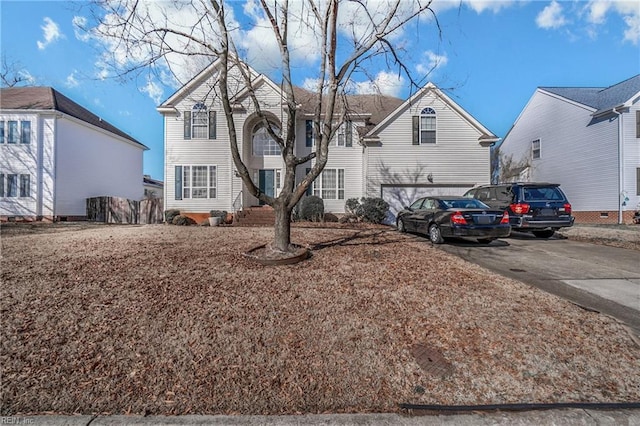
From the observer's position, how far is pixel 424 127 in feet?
53.3

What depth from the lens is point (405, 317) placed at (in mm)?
3629

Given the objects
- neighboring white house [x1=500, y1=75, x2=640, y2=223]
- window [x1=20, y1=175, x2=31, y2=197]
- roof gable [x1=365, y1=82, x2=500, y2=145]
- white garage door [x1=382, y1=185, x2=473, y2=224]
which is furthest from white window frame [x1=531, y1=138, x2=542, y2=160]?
window [x1=20, y1=175, x2=31, y2=197]

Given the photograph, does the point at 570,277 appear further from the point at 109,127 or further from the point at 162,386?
the point at 109,127

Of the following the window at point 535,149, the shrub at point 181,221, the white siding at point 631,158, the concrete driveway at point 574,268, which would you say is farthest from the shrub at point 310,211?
the window at point 535,149

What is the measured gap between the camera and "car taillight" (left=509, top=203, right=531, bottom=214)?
957 centimetres

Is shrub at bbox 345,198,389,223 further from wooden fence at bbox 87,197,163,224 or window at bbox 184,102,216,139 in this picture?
wooden fence at bbox 87,197,163,224

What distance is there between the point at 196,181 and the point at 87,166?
10516 mm

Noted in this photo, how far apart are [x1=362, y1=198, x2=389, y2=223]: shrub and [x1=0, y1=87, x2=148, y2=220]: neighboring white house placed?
1860cm

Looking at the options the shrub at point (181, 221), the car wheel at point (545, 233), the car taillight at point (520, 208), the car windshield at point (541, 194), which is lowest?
the car wheel at point (545, 233)

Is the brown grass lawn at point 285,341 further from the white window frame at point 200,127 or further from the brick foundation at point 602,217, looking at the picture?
the brick foundation at point 602,217

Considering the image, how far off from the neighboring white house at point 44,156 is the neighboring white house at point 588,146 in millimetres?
30821

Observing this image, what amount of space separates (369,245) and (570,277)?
3.92 meters

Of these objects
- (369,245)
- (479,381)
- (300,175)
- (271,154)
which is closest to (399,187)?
(300,175)

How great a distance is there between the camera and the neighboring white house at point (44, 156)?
1794 cm
